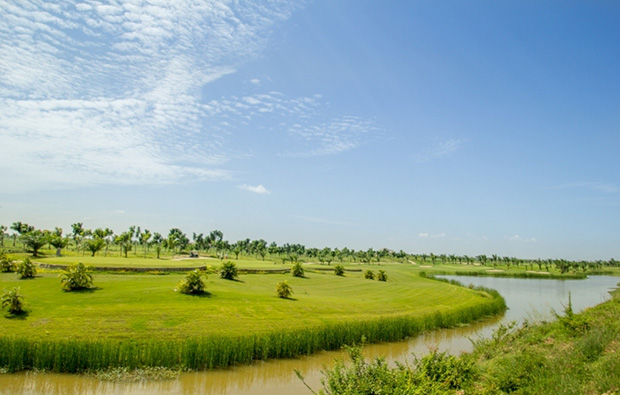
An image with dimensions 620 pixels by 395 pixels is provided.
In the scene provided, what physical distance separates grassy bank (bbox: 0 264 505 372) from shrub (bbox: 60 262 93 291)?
65 cm

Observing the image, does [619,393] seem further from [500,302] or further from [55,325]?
[500,302]

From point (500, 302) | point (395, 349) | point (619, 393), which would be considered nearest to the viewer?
point (619, 393)

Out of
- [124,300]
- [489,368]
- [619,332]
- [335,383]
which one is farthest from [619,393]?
[124,300]

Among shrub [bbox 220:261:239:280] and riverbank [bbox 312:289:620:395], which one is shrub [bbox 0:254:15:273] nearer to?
shrub [bbox 220:261:239:280]

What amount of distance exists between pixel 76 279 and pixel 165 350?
1390 cm

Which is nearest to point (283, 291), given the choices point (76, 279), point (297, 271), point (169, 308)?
point (169, 308)

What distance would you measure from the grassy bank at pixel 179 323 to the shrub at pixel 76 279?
65 cm

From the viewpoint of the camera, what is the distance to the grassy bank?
19.1 metres

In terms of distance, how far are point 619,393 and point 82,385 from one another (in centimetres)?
2017

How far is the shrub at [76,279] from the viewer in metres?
28.7

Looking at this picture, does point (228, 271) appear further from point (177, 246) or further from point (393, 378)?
point (177, 246)

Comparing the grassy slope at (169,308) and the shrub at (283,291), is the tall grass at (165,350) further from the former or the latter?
the shrub at (283,291)

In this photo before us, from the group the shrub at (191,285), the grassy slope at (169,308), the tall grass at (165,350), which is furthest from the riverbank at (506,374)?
the shrub at (191,285)

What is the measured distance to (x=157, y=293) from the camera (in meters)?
29.5
